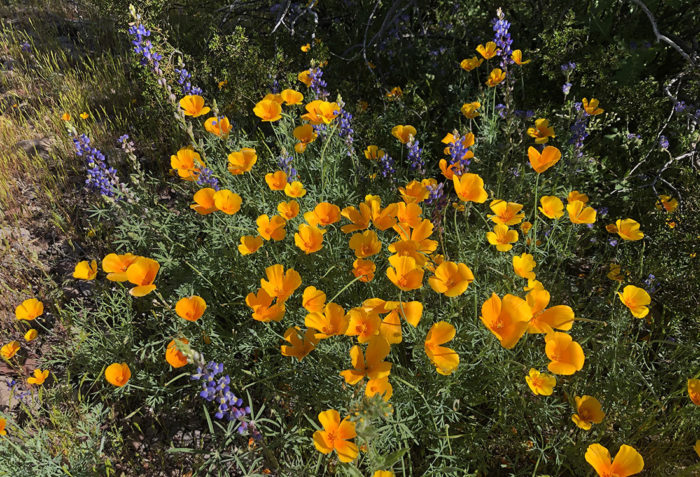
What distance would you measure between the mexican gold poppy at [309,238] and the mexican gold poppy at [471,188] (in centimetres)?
63

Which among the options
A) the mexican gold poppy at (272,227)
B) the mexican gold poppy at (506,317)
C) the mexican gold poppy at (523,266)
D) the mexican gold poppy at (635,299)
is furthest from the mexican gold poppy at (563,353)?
the mexican gold poppy at (272,227)

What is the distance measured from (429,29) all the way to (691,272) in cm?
281

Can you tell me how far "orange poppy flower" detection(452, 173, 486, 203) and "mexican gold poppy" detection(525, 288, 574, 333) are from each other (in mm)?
487

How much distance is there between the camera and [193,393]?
238 cm

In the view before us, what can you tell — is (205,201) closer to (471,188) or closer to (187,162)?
(187,162)

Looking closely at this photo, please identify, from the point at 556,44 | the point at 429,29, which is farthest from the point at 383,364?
the point at 429,29

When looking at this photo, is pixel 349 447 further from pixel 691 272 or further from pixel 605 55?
pixel 605 55

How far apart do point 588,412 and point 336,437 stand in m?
1.08

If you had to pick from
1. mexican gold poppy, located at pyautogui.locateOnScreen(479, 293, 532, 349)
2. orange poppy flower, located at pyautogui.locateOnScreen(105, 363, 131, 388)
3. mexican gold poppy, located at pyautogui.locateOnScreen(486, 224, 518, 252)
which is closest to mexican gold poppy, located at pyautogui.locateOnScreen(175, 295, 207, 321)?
orange poppy flower, located at pyautogui.locateOnScreen(105, 363, 131, 388)

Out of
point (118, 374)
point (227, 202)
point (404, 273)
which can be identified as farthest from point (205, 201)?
point (404, 273)

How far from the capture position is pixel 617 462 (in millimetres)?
1438

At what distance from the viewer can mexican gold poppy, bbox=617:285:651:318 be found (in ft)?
5.86

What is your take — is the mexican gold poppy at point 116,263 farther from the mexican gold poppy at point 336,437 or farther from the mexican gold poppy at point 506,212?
the mexican gold poppy at point 506,212

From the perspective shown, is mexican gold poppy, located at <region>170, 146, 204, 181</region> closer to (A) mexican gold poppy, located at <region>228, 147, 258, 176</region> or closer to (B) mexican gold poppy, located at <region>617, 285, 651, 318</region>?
(A) mexican gold poppy, located at <region>228, 147, 258, 176</region>
